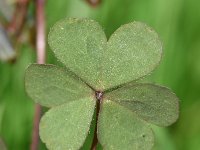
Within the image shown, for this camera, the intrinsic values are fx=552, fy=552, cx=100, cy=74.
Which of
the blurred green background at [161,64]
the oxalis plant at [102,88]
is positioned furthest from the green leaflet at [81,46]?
the blurred green background at [161,64]

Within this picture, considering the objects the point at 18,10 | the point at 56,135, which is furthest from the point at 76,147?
the point at 18,10

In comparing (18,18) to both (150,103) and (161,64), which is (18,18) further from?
(150,103)

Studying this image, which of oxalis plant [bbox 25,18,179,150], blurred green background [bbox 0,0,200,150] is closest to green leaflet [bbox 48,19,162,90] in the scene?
oxalis plant [bbox 25,18,179,150]

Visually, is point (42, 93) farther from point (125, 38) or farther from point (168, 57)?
point (168, 57)

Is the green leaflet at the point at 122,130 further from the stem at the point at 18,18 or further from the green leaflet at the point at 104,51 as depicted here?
the stem at the point at 18,18

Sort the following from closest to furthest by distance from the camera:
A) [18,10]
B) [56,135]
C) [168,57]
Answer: [56,135] → [18,10] → [168,57]

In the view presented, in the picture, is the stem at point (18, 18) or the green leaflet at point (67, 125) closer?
the green leaflet at point (67, 125)

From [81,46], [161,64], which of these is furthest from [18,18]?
[81,46]
